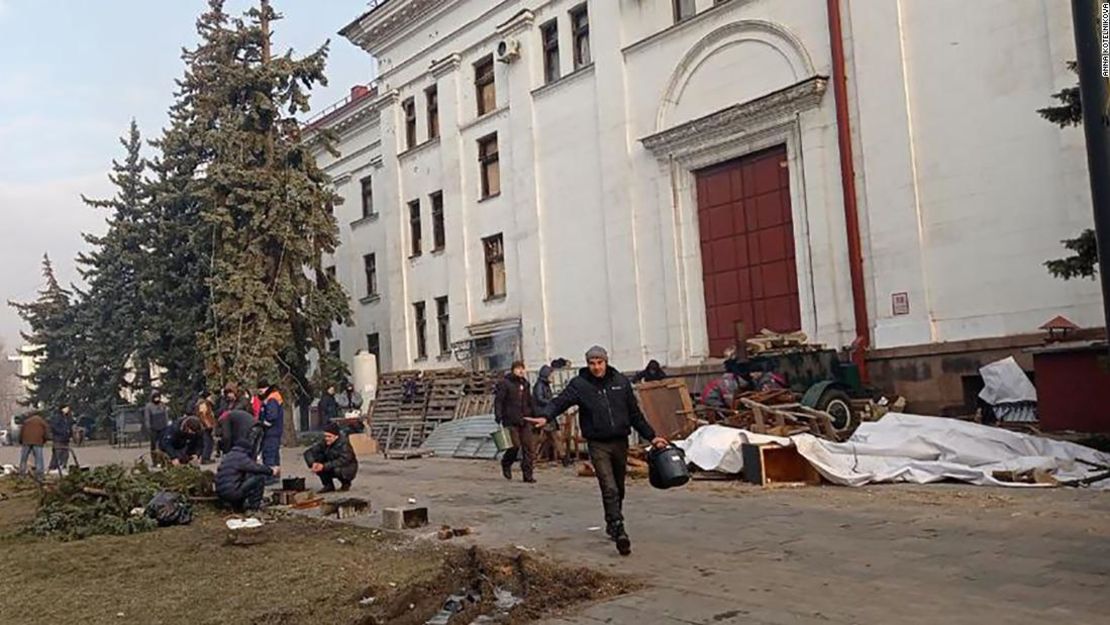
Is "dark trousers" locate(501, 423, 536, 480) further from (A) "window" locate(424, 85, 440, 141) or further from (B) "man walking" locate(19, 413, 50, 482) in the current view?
(A) "window" locate(424, 85, 440, 141)

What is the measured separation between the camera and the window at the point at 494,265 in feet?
94.1

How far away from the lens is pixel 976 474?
12.2 metres

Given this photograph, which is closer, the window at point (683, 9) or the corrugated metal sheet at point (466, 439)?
the corrugated metal sheet at point (466, 439)

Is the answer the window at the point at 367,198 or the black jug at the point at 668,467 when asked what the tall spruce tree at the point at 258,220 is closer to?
the window at the point at 367,198

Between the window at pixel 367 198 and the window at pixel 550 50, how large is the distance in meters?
13.5

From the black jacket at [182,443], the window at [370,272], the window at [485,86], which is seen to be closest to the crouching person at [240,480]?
the black jacket at [182,443]

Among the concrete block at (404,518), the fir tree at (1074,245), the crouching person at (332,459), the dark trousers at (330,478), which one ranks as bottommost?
the concrete block at (404,518)

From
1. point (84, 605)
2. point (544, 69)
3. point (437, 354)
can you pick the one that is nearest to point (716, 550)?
point (84, 605)

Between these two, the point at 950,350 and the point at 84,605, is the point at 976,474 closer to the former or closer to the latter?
the point at 950,350

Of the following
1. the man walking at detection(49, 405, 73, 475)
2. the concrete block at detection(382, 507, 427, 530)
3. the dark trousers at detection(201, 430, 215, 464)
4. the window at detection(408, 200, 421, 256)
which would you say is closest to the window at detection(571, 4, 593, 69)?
the window at detection(408, 200, 421, 256)

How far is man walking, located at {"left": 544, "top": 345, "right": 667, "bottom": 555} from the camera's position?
873 cm

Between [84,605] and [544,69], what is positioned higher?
[544,69]

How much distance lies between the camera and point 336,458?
15148 mm

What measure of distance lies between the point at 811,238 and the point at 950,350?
365 centimetres
